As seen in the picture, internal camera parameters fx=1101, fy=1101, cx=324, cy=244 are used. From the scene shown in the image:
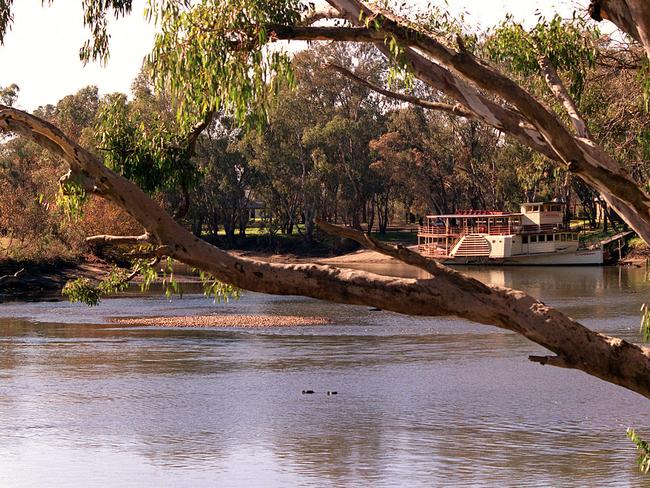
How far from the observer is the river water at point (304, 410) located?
49.7 ft

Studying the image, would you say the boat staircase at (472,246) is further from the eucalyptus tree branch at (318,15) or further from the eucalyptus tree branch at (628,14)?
the eucalyptus tree branch at (628,14)

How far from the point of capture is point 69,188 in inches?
304

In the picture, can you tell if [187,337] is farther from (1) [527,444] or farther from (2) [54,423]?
(1) [527,444]

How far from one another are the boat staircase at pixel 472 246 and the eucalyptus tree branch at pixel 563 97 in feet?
175

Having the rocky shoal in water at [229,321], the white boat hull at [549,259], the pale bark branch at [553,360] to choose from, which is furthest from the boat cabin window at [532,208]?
the pale bark branch at [553,360]

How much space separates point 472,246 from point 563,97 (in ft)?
179

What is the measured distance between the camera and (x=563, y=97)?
10.6m

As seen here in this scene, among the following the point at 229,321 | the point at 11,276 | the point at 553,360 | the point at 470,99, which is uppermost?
the point at 470,99

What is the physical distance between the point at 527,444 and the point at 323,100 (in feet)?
207

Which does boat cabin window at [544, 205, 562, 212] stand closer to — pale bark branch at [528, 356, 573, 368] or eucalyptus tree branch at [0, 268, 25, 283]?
eucalyptus tree branch at [0, 268, 25, 283]

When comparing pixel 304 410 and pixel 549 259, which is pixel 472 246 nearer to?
pixel 549 259

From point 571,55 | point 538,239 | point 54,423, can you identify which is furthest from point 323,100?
point 571,55

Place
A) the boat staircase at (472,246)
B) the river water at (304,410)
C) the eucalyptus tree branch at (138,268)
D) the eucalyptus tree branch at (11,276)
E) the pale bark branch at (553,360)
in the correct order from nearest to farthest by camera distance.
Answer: the pale bark branch at (553,360), the eucalyptus tree branch at (138,268), the river water at (304,410), the eucalyptus tree branch at (11,276), the boat staircase at (472,246)

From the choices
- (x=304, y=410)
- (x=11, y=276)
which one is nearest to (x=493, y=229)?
(x=11, y=276)
